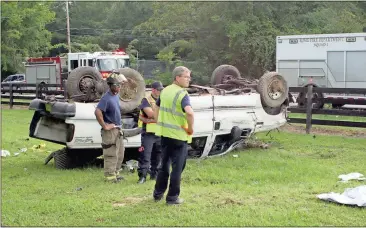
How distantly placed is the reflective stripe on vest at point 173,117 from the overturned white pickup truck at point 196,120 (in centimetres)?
271

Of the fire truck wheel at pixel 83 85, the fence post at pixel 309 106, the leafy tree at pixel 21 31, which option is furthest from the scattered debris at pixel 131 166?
the leafy tree at pixel 21 31

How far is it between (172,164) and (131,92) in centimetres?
329

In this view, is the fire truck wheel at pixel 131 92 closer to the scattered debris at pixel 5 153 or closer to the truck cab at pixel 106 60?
the scattered debris at pixel 5 153

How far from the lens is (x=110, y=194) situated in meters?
7.16

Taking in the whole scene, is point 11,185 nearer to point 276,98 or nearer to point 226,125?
point 226,125

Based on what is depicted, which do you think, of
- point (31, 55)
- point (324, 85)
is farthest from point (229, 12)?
point (31, 55)

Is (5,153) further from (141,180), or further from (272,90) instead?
(272,90)

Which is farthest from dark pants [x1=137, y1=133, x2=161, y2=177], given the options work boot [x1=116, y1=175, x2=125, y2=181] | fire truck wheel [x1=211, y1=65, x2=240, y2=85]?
fire truck wheel [x1=211, y1=65, x2=240, y2=85]

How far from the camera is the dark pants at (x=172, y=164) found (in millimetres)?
6441

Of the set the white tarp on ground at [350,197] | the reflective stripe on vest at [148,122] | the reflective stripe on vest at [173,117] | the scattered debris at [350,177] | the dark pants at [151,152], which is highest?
the reflective stripe on vest at [173,117]

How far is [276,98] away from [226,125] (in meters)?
1.57

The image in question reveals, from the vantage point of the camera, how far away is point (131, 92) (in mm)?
9570

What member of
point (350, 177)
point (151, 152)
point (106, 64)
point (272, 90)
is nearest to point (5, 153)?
point (151, 152)

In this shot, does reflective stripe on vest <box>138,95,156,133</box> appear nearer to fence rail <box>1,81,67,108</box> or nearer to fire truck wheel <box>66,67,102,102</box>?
fire truck wheel <box>66,67,102,102</box>
